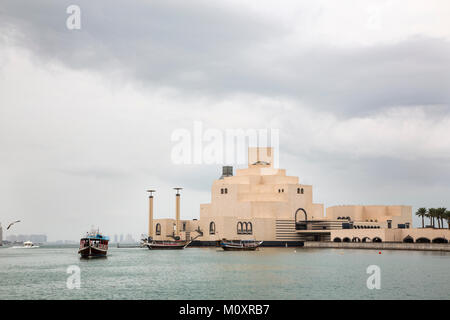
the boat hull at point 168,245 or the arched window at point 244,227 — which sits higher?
the arched window at point 244,227

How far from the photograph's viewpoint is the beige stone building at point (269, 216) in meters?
158

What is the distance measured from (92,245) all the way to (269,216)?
68.3m

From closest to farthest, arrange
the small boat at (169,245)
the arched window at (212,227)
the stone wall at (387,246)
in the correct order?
the stone wall at (387,246)
the small boat at (169,245)
the arched window at (212,227)

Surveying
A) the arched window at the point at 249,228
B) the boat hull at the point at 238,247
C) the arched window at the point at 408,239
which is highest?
the arched window at the point at 249,228

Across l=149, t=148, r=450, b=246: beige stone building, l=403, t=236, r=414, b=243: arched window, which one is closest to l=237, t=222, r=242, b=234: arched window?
l=149, t=148, r=450, b=246: beige stone building

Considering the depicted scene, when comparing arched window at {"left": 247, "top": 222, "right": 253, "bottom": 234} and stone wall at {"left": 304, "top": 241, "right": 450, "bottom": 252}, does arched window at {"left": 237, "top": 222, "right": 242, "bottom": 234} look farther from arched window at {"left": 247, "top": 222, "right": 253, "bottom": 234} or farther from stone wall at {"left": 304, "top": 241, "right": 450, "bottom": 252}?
stone wall at {"left": 304, "top": 241, "right": 450, "bottom": 252}

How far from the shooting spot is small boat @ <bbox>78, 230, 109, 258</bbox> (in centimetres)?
10304

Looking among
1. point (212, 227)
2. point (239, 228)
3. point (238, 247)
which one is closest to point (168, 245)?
point (212, 227)

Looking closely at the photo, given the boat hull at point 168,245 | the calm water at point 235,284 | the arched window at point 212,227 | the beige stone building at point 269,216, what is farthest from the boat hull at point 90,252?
the arched window at point 212,227

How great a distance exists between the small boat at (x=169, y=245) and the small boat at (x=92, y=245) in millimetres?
51510

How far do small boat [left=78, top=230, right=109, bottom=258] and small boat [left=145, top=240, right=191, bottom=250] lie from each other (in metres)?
51.5

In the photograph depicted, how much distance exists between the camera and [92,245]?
4104 inches

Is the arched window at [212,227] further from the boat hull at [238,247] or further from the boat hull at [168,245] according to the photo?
the boat hull at [238,247]
